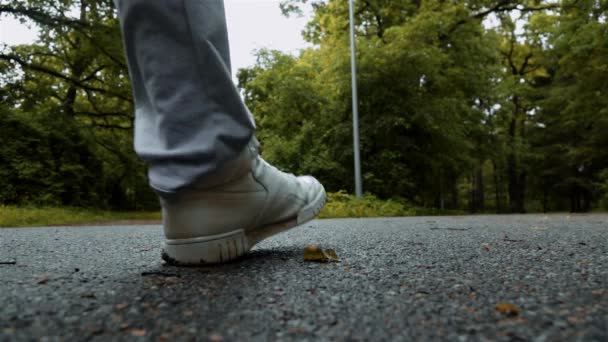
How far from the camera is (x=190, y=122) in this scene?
1.00m

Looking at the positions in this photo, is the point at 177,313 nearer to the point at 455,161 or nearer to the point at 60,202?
the point at 60,202

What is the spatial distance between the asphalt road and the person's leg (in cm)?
12

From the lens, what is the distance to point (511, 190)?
56.1ft

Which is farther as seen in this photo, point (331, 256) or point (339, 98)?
point (339, 98)

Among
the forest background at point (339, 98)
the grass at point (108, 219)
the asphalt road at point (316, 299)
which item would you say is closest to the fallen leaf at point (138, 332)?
the asphalt road at point (316, 299)

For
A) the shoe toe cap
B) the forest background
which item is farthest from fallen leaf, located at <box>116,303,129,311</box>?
the forest background

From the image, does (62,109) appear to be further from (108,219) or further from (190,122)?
(190,122)

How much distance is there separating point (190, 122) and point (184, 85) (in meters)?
0.09

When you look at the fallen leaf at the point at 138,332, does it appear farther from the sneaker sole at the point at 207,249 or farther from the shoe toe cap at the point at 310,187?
the shoe toe cap at the point at 310,187

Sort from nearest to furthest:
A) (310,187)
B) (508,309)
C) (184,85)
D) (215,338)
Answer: (215,338)
(508,309)
(184,85)
(310,187)

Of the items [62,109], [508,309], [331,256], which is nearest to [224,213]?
[331,256]

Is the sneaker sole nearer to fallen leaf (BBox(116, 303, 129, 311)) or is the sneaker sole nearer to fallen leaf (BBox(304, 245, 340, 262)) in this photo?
fallen leaf (BBox(304, 245, 340, 262))

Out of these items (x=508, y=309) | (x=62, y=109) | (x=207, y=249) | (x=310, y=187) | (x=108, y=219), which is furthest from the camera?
(x=62, y=109)

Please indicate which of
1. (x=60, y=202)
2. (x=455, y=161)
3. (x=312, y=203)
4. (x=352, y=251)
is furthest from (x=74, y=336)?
(x=455, y=161)
